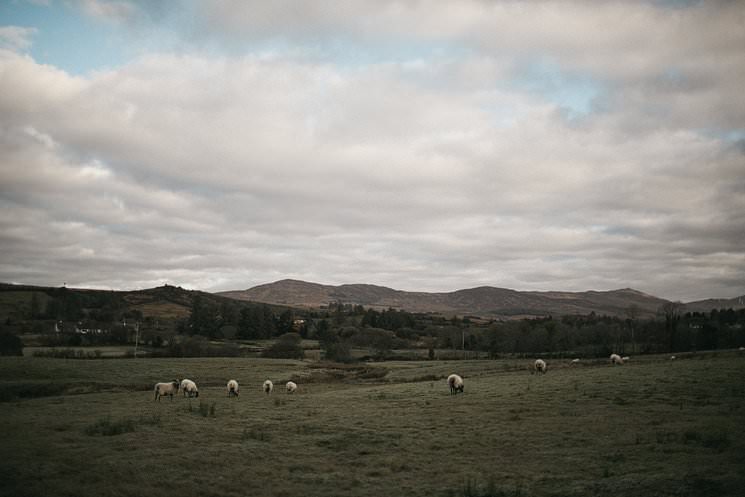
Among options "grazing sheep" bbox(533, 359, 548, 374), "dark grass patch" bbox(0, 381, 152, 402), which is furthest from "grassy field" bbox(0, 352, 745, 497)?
"grazing sheep" bbox(533, 359, 548, 374)

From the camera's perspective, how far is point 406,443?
67.3 ft

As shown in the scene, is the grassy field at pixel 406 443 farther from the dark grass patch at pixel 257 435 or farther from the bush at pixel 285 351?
the bush at pixel 285 351

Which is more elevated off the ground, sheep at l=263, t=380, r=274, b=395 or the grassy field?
the grassy field

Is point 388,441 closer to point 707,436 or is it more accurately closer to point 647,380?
point 707,436

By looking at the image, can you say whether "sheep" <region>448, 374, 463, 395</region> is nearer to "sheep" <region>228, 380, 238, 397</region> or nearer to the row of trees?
"sheep" <region>228, 380, 238, 397</region>

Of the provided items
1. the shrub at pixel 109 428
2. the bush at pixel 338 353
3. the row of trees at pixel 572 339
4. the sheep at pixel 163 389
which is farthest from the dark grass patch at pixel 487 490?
the row of trees at pixel 572 339

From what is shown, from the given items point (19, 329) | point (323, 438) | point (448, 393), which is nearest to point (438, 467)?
point (323, 438)

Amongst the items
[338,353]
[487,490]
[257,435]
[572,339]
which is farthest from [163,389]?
[572,339]

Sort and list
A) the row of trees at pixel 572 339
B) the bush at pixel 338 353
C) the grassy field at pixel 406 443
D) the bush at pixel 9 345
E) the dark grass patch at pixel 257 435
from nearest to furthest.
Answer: the grassy field at pixel 406 443 → the dark grass patch at pixel 257 435 → the bush at pixel 9 345 → the bush at pixel 338 353 → the row of trees at pixel 572 339

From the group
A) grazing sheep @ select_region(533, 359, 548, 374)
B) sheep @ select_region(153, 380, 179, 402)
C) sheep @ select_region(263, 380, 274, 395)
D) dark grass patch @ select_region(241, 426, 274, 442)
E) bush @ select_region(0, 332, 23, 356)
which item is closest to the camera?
dark grass patch @ select_region(241, 426, 274, 442)

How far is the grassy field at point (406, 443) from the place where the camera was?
14547mm

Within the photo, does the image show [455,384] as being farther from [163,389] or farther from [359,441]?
[163,389]

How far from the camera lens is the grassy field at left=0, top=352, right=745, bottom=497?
47.7 feet

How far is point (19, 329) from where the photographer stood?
130250 mm
